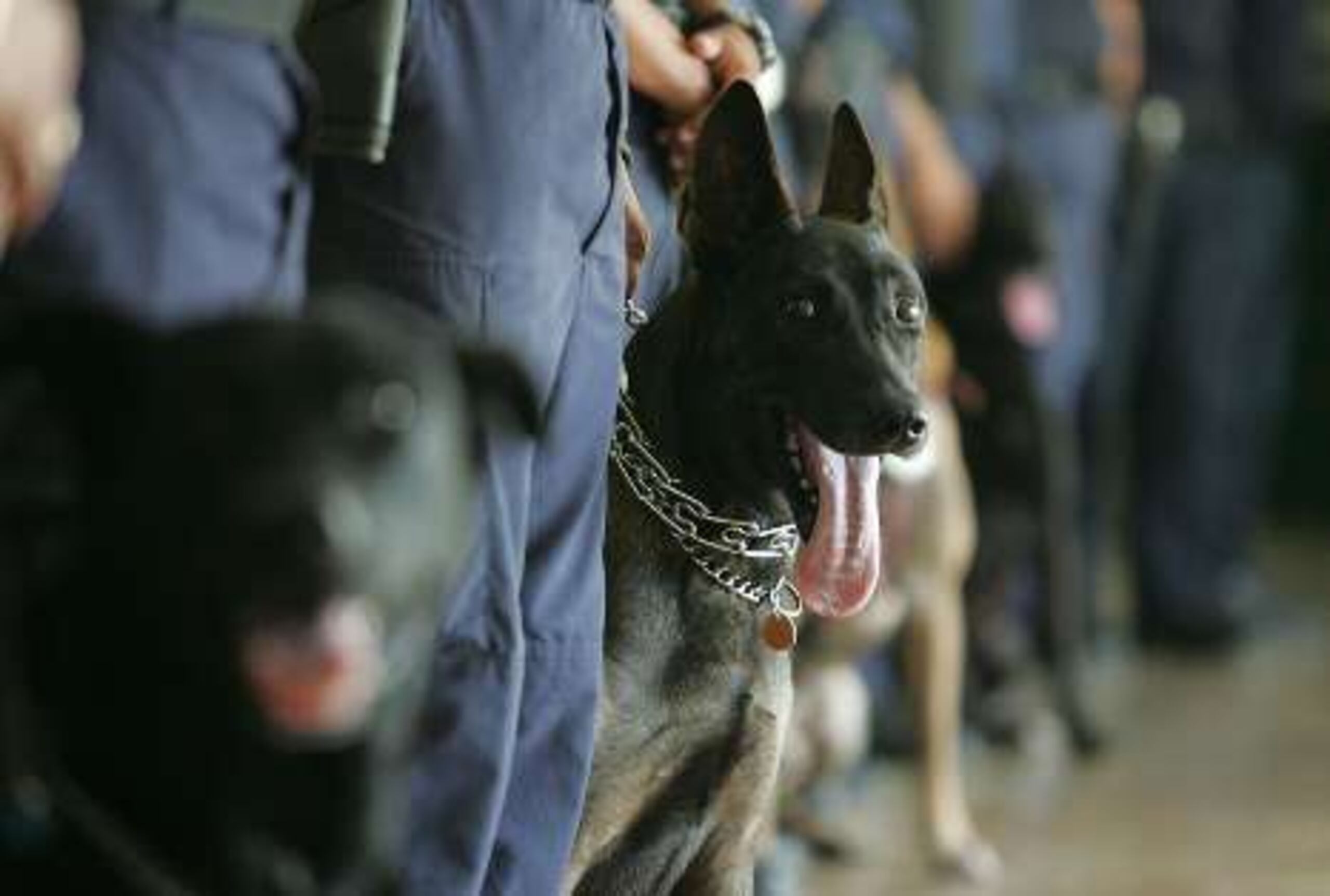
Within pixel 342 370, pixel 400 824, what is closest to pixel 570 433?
pixel 400 824

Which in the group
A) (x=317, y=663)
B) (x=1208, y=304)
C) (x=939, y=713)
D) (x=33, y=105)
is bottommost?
(x=1208, y=304)

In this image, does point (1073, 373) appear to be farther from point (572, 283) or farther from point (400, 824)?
point (400, 824)

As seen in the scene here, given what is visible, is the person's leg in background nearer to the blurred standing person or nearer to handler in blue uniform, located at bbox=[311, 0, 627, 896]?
the blurred standing person

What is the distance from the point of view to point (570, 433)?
2188mm

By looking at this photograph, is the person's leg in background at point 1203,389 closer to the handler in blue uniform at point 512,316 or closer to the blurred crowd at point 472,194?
the blurred crowd at point 472,194

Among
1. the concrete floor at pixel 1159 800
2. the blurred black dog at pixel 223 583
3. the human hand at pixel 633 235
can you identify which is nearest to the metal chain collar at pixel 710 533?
the human hand at pixel 633 235

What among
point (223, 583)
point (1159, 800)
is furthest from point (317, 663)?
point (1159, 800)

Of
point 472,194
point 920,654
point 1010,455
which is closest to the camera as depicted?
point 472,194

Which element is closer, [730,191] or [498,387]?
[498,387]

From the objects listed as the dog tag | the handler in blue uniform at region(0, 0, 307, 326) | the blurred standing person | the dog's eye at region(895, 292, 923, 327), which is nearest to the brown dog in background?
the dog tag

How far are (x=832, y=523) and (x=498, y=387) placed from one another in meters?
1.01

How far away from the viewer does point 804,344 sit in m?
2.34

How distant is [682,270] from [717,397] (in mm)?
236

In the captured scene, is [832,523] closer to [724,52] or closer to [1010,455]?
[724,52]
